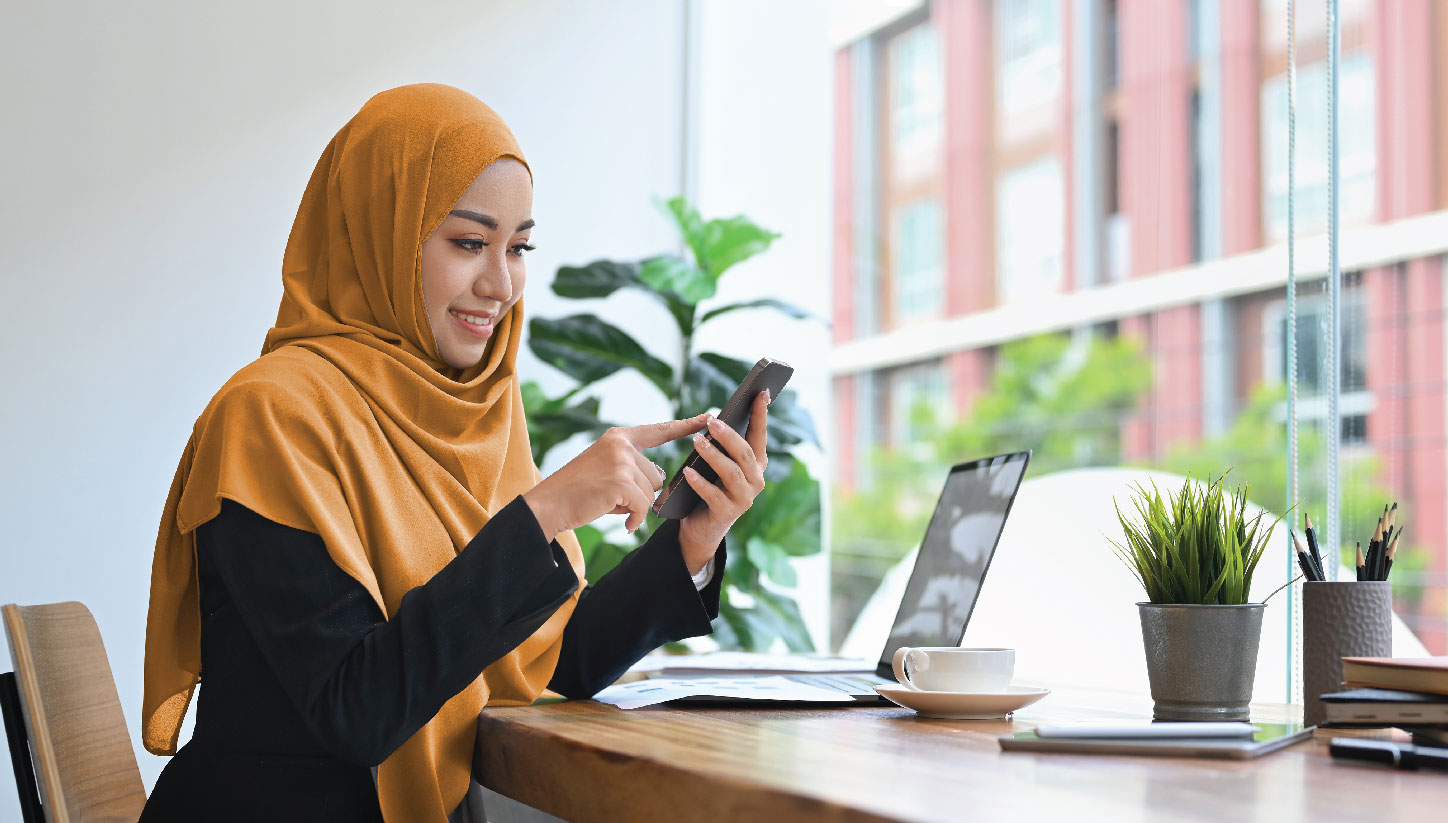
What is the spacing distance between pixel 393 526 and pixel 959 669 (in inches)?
22.0

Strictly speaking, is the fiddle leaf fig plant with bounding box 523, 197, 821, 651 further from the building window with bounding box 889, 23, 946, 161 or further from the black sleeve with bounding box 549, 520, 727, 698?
the building window with bounding box 889, 23, 946, 161

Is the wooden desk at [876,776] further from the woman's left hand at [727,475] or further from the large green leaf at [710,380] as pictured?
A: the large green leaf at [710,380]

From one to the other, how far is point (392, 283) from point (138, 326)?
113 centimetres

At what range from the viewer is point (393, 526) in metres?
1.14

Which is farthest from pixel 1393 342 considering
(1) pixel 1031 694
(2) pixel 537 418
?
(2) pixel 537 418

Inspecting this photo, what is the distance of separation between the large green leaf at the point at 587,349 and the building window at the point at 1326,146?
113cm

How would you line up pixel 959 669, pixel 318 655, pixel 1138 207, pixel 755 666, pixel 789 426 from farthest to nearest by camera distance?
pixel 1138 207 → pixel 789 426 → pixel 755 666 → pixel 959 669 → pixel 318 655

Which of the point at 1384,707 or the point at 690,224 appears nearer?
the point at 1384,707

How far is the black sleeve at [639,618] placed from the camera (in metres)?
1.29

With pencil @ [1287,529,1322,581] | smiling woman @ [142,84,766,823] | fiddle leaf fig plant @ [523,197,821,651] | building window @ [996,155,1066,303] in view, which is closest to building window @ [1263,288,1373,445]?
pencil @ [1287,529,1322,581]

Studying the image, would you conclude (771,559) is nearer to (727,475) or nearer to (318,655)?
(727,475)

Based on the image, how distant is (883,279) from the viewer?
3580mm

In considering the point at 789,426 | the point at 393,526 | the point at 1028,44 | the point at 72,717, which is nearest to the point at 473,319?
the point at 393,526

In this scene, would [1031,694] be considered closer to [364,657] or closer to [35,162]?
[364,657]
